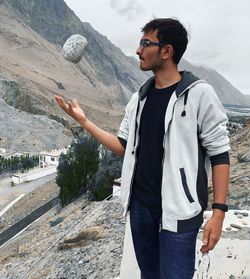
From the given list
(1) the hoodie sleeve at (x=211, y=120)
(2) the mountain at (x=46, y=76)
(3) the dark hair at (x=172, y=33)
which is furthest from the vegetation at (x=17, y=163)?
(1) the hoodie sleeve at (x=211, y=120)

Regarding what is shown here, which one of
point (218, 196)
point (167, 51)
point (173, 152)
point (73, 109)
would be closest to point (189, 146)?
point (173, 152)

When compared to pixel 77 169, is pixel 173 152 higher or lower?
higher

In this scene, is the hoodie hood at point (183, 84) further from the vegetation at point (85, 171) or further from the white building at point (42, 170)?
the white building at point (42, 170)

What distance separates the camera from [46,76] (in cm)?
10694

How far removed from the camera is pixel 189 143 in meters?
2.28

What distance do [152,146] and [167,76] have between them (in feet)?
1.42

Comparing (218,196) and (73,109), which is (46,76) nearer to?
(73,109)

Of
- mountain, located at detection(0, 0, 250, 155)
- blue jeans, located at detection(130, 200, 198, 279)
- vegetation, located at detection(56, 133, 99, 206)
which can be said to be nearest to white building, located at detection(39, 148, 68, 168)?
mountain, located at detection(0, 0, 250, 155)

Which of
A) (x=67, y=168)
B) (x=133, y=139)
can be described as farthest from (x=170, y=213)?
(x=67, y=168)

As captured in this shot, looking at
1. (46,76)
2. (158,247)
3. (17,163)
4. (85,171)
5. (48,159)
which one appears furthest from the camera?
(46,76)

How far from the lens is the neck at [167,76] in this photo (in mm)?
2406

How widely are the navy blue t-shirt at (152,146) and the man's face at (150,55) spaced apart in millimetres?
143

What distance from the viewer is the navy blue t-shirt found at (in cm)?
238

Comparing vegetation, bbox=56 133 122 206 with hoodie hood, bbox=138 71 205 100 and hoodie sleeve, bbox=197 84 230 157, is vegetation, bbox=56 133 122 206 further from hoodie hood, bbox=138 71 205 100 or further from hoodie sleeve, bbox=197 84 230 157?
hoodie sleeve, bbox=197 84 230 157
